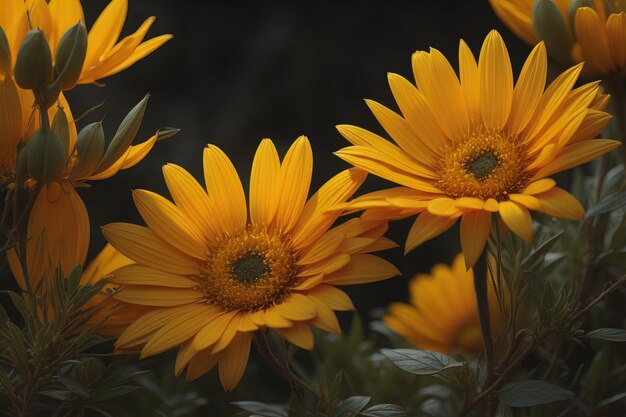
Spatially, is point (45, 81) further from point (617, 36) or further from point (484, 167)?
point (617, 36)

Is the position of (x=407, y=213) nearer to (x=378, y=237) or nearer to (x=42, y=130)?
(x=378, y=237)

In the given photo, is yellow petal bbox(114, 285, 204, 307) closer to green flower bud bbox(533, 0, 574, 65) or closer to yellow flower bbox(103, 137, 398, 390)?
yellow flower bbox(103, 137, 398, 390)

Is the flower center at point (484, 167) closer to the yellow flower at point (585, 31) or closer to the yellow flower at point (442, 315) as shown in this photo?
the yellow flower at point (585, 31)

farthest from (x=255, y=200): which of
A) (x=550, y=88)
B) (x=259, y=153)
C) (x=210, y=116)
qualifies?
(x=210, y=116)

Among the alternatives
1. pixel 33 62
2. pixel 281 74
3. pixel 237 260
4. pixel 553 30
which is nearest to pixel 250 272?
pixel 237 260

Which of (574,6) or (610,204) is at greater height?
(574,6)

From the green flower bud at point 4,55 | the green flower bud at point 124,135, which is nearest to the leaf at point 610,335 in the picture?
the green flower bud at point 124,135
